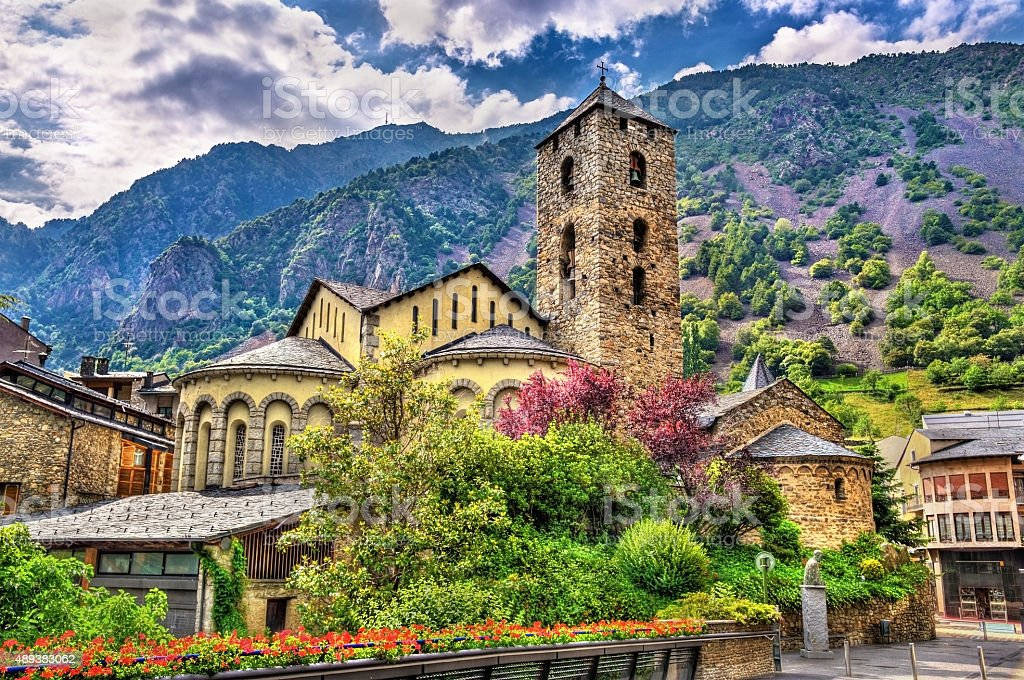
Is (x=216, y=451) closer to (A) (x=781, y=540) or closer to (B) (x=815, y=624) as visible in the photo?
(A) (x=781, y=540)

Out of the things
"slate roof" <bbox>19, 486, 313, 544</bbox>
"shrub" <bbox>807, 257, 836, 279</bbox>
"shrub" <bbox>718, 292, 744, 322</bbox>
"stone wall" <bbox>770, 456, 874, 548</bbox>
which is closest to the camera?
"slate roof" <bbox>19, 486, 313, 544</bbox>

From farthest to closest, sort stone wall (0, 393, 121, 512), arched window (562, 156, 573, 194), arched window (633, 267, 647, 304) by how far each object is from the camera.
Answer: arched window (562, 156, 573, 194) → arched window (633, 267, 647, 304) → stone wall (0, 393, 121, 512)

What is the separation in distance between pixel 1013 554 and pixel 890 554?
68.2 ft

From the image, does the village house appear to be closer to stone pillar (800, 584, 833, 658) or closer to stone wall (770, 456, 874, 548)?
stone wall (770, 456, 874, 548)

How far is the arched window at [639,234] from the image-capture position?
36250 millimetres

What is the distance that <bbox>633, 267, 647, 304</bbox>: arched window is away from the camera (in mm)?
35656

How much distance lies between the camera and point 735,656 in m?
18.3

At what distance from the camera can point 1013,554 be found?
44.5m

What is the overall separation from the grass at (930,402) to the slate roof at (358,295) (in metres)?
66.2

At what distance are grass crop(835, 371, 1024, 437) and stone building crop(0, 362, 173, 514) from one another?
74.5 meters

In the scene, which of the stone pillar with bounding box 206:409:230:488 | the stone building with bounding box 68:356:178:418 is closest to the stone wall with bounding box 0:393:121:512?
the stone pillar with bounding box 206:409:230:488

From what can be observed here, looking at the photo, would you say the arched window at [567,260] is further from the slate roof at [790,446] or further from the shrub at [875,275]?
the shrub at [875,275]

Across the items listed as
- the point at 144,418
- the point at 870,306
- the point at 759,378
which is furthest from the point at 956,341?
the point at 144,418

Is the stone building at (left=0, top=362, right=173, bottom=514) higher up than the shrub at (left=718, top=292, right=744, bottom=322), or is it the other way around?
the shrub at (left=718, top=292, right=744, bottom=322)
